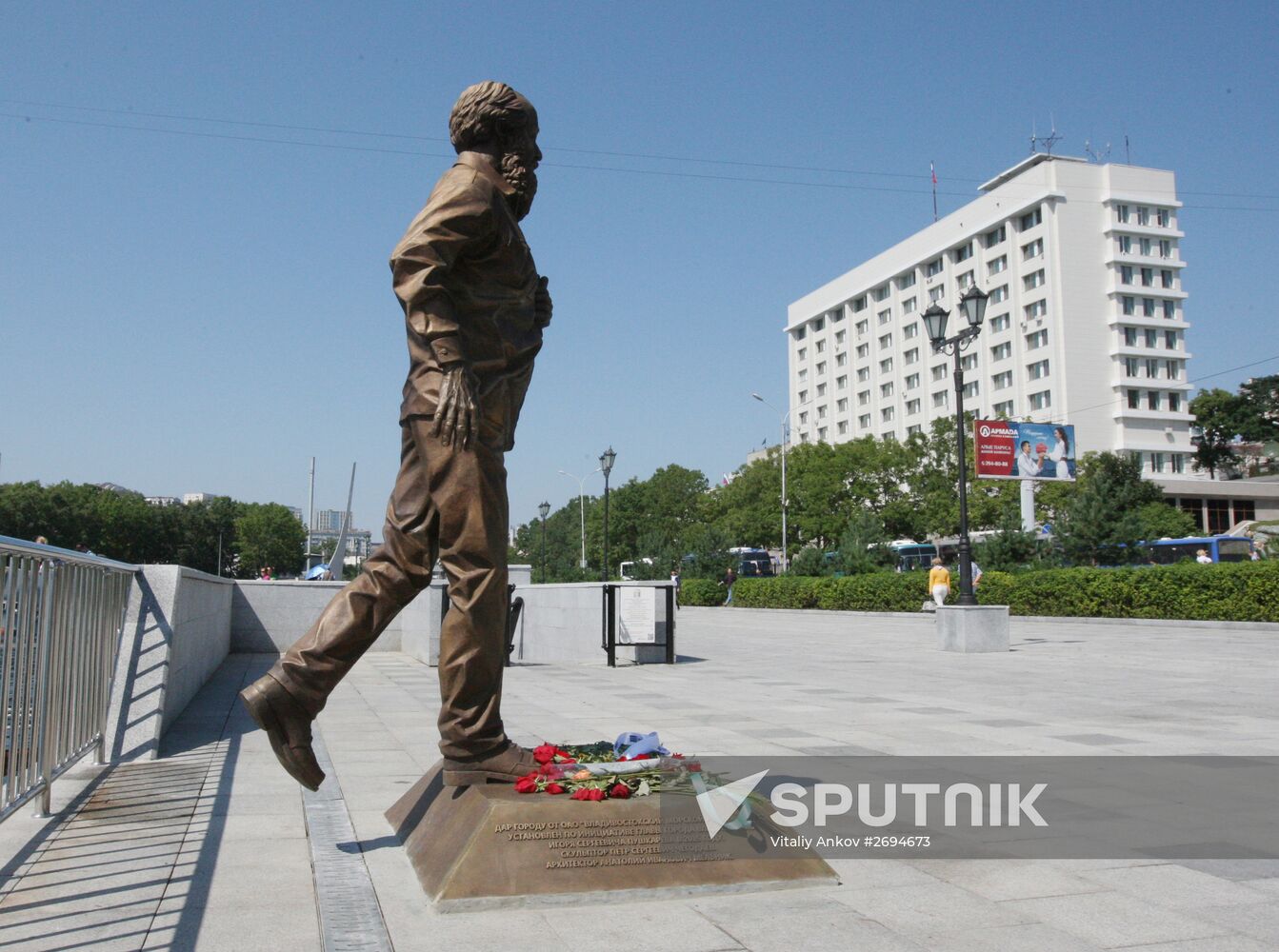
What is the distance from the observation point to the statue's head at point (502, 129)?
13.5 feet

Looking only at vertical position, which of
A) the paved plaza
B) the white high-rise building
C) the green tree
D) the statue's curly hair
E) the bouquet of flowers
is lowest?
the paved plaza

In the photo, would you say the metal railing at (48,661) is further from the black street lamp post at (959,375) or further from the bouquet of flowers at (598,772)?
the black street lamp post at (959,375)

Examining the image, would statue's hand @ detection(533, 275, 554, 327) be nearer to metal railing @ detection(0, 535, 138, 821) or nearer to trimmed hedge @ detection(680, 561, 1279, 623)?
metal railing @ detection(0, 535, 138, 821)

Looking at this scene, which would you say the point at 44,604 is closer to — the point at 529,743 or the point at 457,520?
the point at 457,520

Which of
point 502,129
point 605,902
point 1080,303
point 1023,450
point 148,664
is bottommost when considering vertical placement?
point 605,902

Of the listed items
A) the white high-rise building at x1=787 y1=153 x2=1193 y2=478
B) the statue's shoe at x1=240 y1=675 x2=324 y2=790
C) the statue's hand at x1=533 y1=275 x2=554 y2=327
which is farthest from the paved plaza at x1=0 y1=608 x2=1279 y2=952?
the white high-rise building at x1=787 y1=153 x2=1193 y2=478

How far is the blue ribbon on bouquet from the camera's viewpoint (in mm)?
4098

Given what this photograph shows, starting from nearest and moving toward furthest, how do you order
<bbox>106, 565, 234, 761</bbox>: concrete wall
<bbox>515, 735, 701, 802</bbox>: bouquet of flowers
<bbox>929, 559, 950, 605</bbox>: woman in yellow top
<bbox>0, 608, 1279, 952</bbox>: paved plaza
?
<bbox>0, 608, 1279, 952</bbox>: paved plaza, <bbox>515, 735, 701, 802</bbox>: bouquet of flowers, <bbox>106, 565, 234, 761</bbox>: concrete wall, <bbox>929, 559, 950, 605</bbox>: woman in yellow top

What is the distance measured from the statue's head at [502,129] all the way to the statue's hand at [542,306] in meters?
0.30

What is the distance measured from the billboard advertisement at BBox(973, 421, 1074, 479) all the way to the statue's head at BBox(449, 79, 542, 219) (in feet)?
116

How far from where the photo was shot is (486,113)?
13.5 feet

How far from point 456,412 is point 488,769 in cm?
128

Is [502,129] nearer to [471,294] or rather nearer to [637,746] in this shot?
[471,294]

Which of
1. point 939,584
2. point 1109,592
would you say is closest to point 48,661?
point 939,584
